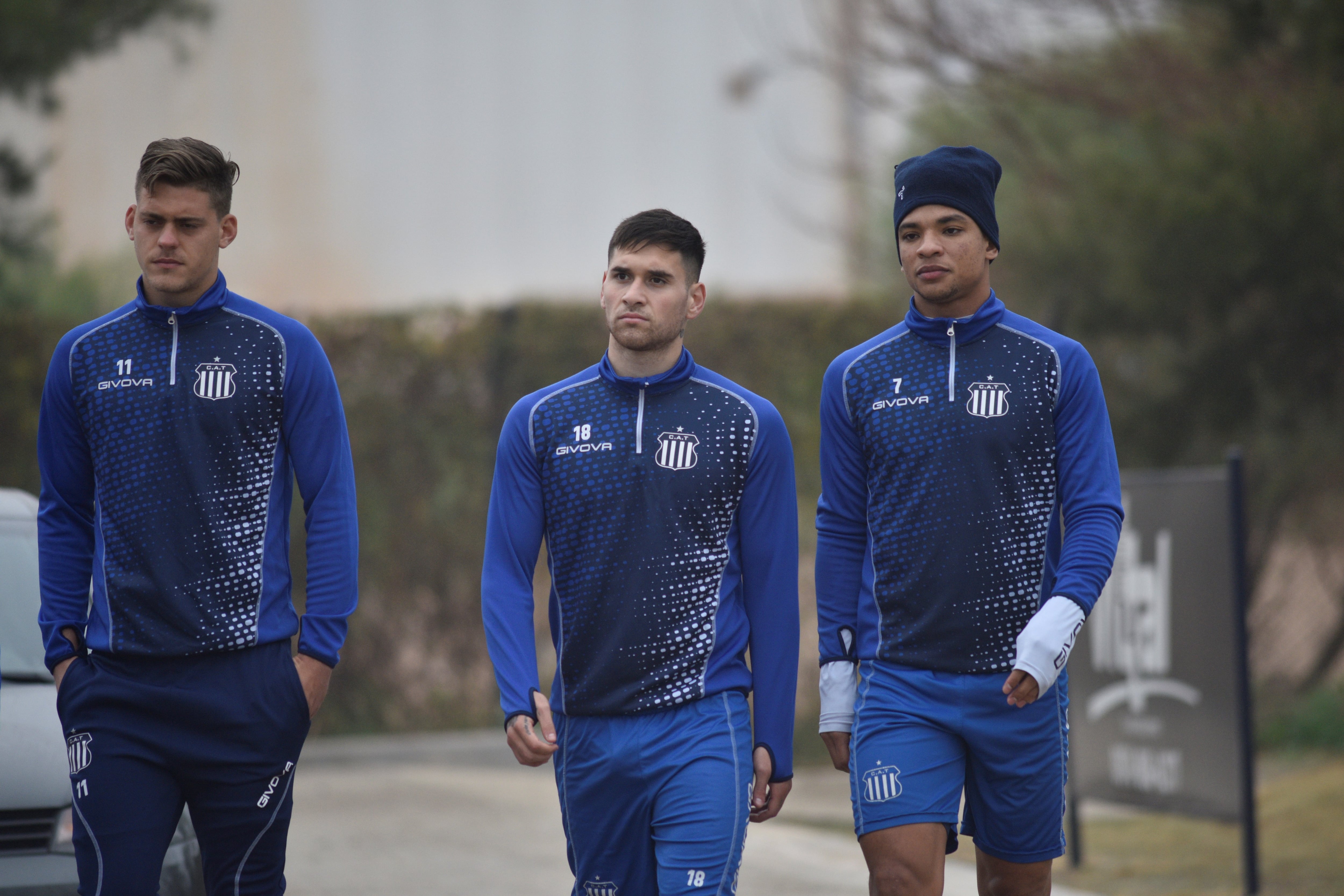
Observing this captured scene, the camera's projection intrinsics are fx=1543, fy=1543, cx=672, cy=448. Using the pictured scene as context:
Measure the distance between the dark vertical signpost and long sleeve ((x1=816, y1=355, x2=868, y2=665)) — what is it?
3.19 m

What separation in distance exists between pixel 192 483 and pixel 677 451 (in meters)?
1.15

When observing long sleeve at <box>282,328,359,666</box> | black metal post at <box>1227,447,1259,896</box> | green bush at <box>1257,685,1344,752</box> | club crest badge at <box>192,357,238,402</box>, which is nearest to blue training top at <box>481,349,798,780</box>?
long sleeve at <box>282,328,359,666</box>

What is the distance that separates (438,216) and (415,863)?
54.8ft

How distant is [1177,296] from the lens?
393 inches

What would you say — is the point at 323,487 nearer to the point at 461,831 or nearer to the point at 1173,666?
the point at 1173,666

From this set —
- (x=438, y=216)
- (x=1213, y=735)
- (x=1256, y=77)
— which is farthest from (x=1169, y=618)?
(x=438, y=216)

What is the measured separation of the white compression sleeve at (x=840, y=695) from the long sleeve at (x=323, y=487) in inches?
48.6

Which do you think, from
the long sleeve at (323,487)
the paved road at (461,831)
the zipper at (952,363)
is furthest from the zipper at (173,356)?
the paved road at (461,831)

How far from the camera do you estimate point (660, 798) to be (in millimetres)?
3641

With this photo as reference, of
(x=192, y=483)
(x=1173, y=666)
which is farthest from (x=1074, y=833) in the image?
(x=192, y=483)

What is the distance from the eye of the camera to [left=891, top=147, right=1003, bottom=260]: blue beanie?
390 cm

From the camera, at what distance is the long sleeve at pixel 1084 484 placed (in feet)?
12.2

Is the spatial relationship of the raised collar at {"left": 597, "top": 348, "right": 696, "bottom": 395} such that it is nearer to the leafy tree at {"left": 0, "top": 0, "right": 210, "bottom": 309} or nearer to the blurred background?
the blurred background

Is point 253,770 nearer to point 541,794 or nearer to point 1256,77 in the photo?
point 541,794
